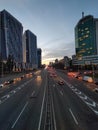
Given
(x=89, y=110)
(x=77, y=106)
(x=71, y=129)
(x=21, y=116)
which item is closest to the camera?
(x=71, y=129)

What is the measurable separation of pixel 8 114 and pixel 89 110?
1100 centimetres

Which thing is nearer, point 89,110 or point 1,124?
point 1,124

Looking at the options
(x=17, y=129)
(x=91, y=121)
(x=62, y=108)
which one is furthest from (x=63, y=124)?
(x=62, y=108)

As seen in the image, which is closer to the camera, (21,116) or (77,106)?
(21,116)

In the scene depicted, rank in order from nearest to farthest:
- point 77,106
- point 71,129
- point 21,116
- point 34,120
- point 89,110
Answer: point 71,129
point 34,120
point 21,116
point 89,110
point 77,106

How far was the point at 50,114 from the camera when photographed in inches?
1062

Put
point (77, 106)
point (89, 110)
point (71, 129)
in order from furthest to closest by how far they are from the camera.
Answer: point (77, 106) → point (89, 110) → point (71, 129)

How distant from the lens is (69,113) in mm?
27078

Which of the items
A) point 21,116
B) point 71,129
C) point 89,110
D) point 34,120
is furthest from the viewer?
point 89,110

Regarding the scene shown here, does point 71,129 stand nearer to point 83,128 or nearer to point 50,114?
point 83,128

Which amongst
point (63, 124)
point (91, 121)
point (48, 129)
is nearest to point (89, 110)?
point (91, 121)

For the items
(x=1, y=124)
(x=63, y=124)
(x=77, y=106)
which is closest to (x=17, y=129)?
(x=1, y=124)

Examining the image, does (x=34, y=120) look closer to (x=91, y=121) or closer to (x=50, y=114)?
(x=50, y=114)

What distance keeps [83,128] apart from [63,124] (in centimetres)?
238
